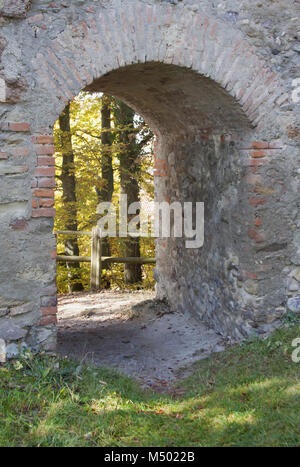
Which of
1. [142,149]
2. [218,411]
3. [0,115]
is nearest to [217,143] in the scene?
[0,115]

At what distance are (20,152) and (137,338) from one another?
2.80 metres

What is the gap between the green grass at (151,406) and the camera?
8.87 feet

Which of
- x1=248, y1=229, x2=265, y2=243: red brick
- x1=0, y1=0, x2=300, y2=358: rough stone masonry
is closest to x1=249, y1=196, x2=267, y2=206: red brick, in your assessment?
x1=0, y1=0, x2=300, y2=358: rough stone masonry

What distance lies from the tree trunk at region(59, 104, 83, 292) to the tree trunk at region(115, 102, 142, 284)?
3.82 feet

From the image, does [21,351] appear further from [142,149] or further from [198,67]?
[142,149]

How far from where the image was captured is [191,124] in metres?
5.28

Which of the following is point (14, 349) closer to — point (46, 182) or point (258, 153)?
point (46, 182)

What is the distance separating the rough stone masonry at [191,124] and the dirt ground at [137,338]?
31 cm

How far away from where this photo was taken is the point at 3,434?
2.66m

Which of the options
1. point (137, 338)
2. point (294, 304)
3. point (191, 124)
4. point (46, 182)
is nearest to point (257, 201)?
point (294, 304)

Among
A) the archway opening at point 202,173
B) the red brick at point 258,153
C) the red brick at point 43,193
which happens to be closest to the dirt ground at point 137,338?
the archway opening at point 202,173

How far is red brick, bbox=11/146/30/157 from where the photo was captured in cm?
351

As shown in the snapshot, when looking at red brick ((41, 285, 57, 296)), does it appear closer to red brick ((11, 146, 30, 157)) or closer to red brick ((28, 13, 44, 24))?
red brick ((11, 146, 30, 157))

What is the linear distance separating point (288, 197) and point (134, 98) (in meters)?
2.19
